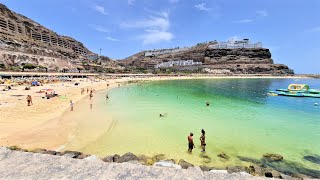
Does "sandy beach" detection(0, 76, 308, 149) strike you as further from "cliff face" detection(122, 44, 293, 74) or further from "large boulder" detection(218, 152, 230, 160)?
"cliff face" detection(122, 44, 293, 74)

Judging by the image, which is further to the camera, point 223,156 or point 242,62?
point 242,62

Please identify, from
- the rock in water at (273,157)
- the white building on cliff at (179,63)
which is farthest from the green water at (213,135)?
the white building on cliff at (179,63)

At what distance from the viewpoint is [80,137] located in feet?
53.0

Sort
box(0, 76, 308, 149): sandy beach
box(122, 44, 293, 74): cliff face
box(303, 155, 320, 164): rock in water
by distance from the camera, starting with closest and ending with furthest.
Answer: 1. box(303, 155, 320, 164): rock in water
2. box(0, 76, 308, 149): sandy beach
3. box(122, 44, 293, 74): cliff face

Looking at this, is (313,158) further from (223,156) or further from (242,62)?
(242,62)

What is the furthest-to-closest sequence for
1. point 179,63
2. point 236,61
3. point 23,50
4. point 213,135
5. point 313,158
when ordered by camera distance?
point 179,63, point 236,61, point 23,50, point 213,135, point 313,158

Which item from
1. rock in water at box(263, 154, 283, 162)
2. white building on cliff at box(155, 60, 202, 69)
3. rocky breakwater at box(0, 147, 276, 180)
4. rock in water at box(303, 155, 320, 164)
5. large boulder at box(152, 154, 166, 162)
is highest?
white building on cliff at box(155, 60, 202, 69)

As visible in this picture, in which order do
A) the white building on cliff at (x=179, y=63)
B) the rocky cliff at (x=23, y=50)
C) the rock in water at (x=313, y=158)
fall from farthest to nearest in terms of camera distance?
1. the white building on cliff at (x=179, y=63)
2. the rocky cliff at (x=23, y=50)
3. the rock in water at (x=313, y=158)

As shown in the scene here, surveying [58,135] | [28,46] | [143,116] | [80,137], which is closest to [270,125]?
[143,116]

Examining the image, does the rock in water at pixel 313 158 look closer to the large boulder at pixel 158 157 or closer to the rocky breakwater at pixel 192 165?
the rocky breakwater at pixel 192 165

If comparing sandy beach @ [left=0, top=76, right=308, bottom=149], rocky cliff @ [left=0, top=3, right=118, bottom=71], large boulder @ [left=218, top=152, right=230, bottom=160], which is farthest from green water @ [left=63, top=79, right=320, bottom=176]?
rocky cliff @ [left=0, top=3, right=118, bottom=71]

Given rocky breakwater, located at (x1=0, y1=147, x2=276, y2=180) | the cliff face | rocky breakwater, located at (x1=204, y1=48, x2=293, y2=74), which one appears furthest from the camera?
the cliff face

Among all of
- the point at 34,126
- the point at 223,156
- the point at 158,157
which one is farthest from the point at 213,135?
the point at 34,126

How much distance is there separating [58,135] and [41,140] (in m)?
1.40
